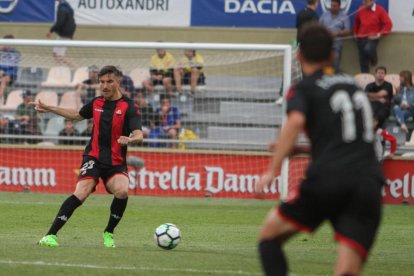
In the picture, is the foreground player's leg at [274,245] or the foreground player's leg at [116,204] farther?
the foreground player's leg at [116,204]

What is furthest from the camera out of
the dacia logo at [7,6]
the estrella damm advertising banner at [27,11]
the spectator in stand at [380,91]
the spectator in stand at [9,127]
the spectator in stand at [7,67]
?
the dacia logo at [7,6]

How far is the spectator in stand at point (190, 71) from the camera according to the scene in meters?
22.6

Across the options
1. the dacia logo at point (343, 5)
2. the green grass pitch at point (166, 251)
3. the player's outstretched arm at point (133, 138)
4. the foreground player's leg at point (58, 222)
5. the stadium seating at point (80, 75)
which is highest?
the dacia logo at point (343, 5)

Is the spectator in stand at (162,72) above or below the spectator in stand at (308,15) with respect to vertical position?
below

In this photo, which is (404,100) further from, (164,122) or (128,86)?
(128,86)

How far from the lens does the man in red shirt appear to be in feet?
77.4

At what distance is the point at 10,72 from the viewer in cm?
2333

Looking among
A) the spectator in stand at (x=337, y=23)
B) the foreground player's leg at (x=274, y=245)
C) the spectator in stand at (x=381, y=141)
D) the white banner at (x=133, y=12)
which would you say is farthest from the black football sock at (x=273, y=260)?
the white banner at (x=133, y=12)

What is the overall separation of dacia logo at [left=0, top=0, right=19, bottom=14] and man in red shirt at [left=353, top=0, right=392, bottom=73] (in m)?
9.12

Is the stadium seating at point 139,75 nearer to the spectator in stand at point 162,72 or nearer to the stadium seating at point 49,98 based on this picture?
the spectator in stand at point 162,72

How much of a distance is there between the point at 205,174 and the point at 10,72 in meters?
5.78

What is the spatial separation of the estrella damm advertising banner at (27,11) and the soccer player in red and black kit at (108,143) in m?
14.2

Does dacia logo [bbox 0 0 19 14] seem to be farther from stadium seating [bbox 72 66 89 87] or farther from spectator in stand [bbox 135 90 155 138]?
spectator in stand [bbox 135 90 155 138]

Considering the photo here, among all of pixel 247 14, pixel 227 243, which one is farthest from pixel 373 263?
pixel 247 14
